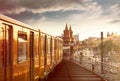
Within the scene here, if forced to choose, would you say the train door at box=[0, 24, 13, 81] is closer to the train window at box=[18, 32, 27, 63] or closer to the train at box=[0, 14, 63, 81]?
the train at box=[0, 14, 63, 81]

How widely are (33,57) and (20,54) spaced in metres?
2.82

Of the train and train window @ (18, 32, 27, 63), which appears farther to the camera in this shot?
train window @ (18, 32, 27, 63)

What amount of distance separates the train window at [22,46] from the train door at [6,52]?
1059 millimetres

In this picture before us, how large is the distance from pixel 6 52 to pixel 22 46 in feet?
7.24

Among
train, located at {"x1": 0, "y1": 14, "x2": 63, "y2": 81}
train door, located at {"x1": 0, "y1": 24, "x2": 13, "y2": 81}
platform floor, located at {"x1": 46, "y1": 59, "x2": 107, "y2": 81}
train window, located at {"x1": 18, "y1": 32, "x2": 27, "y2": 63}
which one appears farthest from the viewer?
platform floor, located at {"x1": 46, "y1": 59, "x2": 107, "y2": 81}

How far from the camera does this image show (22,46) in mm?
9688

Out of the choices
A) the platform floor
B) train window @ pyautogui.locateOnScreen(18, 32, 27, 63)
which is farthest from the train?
the platform floor

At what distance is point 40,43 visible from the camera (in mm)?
14570

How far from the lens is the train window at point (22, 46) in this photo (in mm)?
9086

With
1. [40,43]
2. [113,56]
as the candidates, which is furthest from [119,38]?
[40,43]

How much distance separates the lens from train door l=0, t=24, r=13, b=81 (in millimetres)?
7079

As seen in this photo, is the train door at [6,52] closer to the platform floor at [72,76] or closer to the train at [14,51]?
the train at [14,51]

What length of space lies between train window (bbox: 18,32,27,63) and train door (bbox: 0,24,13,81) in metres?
1.06

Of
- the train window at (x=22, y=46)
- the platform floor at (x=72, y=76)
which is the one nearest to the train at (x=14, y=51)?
the train window at (x=22, y=46)
